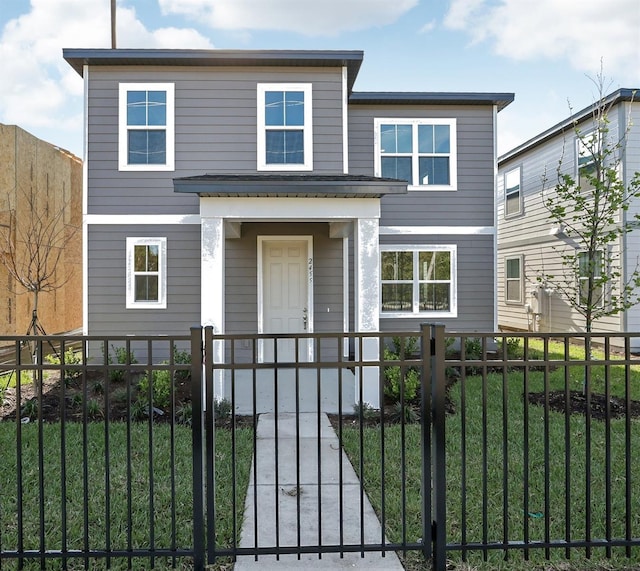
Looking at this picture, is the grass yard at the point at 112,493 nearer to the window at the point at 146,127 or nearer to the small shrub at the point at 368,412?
the small shrub at the point at 368,412

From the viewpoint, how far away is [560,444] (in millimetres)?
4816

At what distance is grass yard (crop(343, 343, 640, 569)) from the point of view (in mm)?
2691

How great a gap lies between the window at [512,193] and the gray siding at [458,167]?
481 centimetres

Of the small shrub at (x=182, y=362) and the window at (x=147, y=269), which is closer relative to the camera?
the small shrub at (x=182, y=362)

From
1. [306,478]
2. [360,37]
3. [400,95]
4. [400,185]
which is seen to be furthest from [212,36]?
[306,478]

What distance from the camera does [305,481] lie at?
13.0 ft

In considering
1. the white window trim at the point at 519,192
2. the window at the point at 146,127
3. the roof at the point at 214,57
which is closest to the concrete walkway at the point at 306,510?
the window at the point at 146,127

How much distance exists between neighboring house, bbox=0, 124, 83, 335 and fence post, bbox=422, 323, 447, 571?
10441 mm

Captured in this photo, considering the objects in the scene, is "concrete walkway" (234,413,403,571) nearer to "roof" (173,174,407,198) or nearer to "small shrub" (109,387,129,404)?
"small shrub" (109,387,129,404)

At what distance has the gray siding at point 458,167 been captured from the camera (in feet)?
33.0

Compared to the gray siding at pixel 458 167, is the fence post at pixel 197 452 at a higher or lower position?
lower

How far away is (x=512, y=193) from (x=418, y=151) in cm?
619

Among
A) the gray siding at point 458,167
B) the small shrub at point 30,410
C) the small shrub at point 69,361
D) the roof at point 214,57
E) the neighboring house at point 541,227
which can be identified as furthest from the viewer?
the neighboring house at point 541,227

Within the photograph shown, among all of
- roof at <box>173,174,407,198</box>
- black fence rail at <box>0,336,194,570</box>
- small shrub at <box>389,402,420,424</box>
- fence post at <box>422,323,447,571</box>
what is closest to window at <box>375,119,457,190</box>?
roof at <box>173,174,407,198</box>
